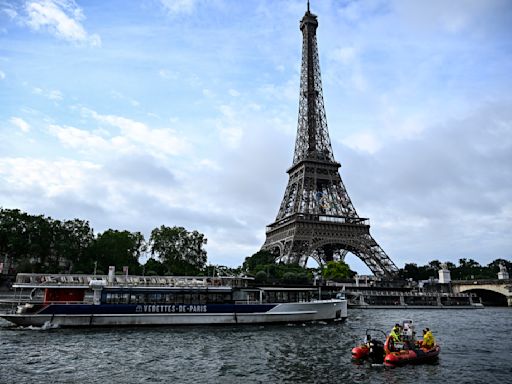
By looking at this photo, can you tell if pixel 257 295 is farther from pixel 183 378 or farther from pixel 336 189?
pixel 336 189

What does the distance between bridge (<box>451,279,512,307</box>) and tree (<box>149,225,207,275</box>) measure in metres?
64.0

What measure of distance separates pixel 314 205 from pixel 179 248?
34.6 meters

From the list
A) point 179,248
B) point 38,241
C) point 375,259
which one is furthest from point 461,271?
point 38,241

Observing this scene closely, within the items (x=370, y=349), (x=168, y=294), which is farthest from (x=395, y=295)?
(x=370, y=349)

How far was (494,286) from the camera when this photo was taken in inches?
3907

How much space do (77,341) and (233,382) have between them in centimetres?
1713

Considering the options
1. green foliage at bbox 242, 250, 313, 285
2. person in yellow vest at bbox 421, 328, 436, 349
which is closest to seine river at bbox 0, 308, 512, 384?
person in yellow vest at bbox 421, 328, 436, 349

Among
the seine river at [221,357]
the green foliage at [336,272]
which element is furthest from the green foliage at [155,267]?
the seine river at [221,357]

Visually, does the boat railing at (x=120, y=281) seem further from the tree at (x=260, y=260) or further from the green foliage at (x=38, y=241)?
the tree at (x=260, y=260)

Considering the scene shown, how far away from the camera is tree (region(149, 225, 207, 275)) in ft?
304

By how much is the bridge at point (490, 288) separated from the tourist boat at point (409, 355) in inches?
3280

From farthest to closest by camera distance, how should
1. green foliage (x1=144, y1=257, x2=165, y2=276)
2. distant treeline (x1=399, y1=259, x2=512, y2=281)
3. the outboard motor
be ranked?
distant treeline (x1=399, y1=259, x2=512, y2=281), green foliage (x1=144, y1=257, x2=165, y2=276), the outboard motor

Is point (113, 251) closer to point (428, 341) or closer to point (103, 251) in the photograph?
point (103, 251)

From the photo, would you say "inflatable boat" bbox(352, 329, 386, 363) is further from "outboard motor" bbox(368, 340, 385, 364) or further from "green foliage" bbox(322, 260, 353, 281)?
"green foliage" bbox(322, 260, 353, 281)
